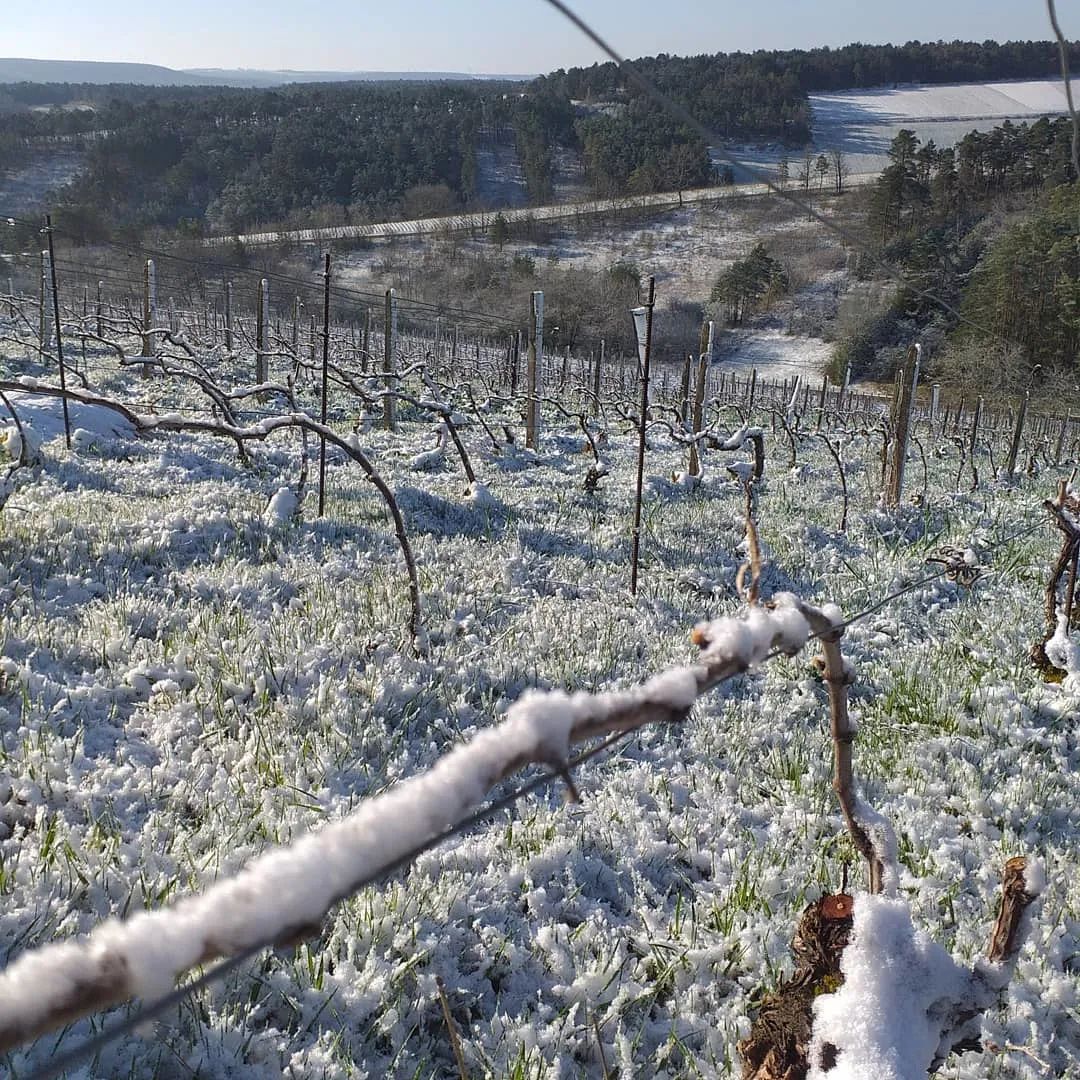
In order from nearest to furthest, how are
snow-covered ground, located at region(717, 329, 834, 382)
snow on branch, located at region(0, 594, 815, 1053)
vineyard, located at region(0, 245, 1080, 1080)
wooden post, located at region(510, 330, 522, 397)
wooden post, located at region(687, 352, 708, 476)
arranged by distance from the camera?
snow on branch, located at region(0, 594, 815, 1053)
vineyard, located at region(0, 245, 1080, 1080)
wooden post, located at region(687, 352, 708, 476)
wooden post, located at region(510, 330, 522, 397)
snow-covered ground, located at region(717, 329, 834, 382)

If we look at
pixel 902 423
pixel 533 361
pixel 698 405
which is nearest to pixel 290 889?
pixel 902 423

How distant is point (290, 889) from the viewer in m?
0.61

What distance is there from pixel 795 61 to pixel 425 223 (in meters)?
83.0

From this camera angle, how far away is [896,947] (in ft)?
5.40

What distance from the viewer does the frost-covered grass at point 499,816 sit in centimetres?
225

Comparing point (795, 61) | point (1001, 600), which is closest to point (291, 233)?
point (1001, 600)

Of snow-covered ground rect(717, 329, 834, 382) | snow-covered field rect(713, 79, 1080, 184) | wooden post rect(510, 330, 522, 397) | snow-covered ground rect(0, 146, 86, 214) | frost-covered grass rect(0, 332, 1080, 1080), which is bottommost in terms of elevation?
snow-covered ground rect(717, 329, 834, 382)

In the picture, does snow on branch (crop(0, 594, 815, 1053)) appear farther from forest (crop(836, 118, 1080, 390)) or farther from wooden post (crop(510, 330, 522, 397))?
forest (crop(836, 118, 1080, 390))

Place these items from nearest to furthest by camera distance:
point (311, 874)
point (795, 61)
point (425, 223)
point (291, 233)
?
1. point (311, 874)
2. point (291, 233)
3. point (425, 223)
4. point (795, 61)

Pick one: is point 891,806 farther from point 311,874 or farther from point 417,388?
point 417,388

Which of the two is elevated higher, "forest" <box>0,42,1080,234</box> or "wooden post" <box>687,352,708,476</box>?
"forest" <box>0,42,1080,234</box>

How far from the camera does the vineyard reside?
1098mm

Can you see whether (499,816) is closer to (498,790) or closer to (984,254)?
(498,790)

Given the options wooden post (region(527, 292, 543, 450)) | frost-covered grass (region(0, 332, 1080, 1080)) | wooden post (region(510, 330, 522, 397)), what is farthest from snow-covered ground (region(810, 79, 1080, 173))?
frost-covered grass (region(0, 332, 1080, 1080))
